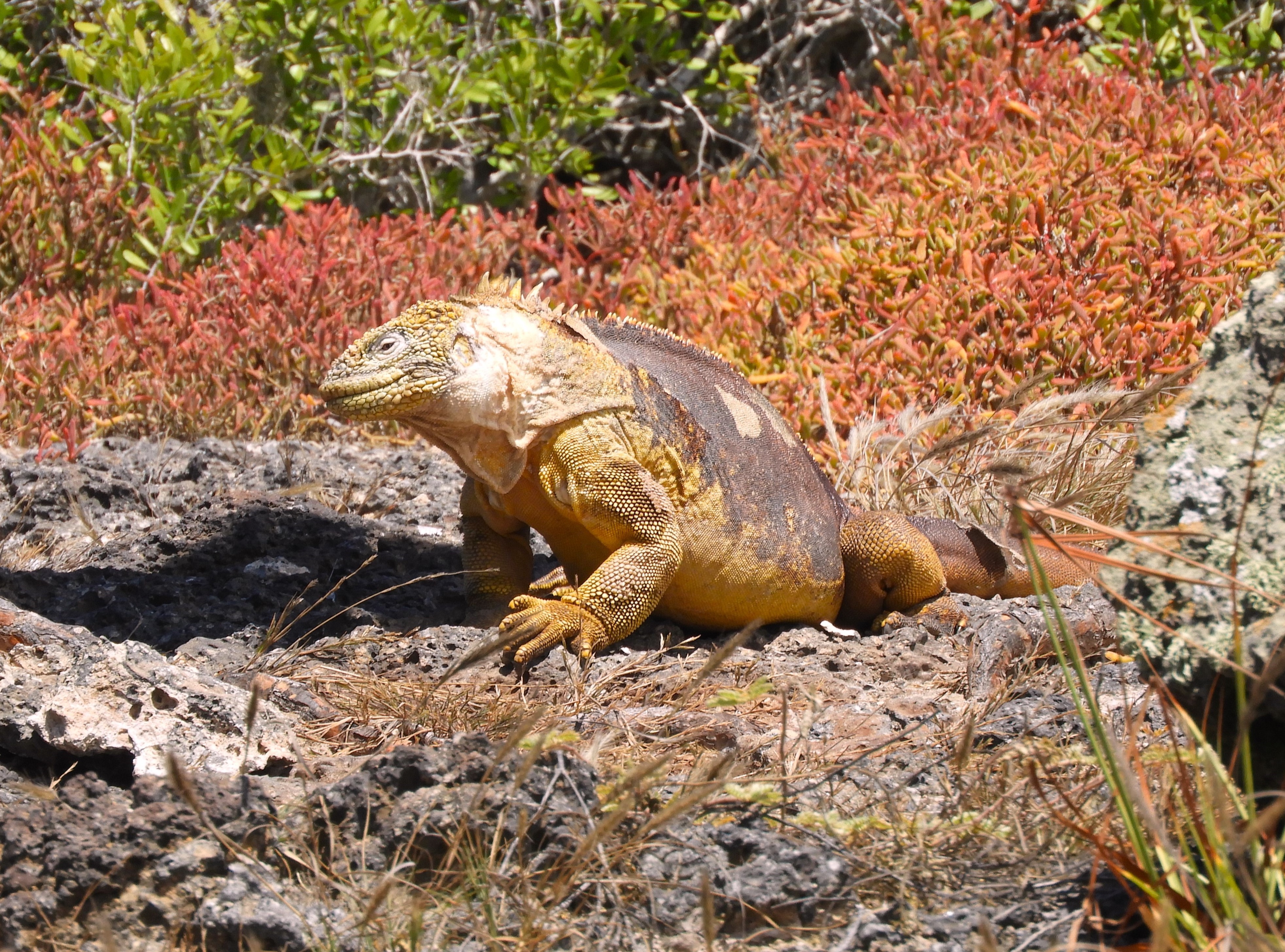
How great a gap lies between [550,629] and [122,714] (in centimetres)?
131

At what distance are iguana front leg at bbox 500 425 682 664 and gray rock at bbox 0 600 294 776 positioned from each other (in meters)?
0.98

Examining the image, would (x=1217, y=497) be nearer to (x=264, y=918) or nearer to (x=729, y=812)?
(x=729, y=812)

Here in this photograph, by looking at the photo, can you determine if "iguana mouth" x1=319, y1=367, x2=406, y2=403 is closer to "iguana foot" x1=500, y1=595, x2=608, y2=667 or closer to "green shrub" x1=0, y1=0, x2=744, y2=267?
"iguana foot" x1=500, y1=595, x2=608, y2=667

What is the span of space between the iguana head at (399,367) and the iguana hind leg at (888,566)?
1678 millimetres

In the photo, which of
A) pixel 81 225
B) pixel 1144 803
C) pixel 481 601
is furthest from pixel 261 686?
pixel 81 225

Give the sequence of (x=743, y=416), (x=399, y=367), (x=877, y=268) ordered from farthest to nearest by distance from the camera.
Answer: (x=877, y=268)
(x=743, y=416)
(x=399, y=367)

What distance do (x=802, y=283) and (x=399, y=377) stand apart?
10.8 feet

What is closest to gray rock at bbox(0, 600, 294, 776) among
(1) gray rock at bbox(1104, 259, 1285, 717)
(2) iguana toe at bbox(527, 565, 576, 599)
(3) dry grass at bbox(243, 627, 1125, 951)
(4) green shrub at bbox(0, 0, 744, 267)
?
(3) dry grass at bbox(243, 627, 1125, 951)

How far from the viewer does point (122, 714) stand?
3180mm

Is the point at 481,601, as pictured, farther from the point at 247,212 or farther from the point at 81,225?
the point at 247,212

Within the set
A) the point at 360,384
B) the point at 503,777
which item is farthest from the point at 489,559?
the point at 503,777

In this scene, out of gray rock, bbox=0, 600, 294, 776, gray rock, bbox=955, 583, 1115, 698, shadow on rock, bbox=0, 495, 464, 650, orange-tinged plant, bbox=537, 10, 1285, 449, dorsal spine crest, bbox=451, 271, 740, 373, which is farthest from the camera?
orange-tinged plant, bbox=537, 10, 1285, 449

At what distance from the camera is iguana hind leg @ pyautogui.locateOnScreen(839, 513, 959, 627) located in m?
4.77

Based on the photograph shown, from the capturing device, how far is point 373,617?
4.64m
